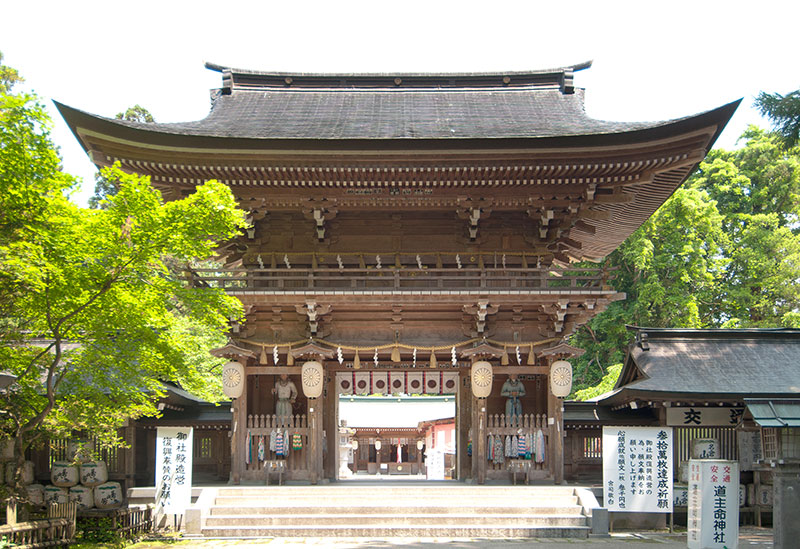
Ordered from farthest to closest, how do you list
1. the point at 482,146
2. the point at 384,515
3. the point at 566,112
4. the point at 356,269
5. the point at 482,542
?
the point at 566,112 → the point at 356,269 → the point at 482,146 → the point at 384,515 → the point at 482,542

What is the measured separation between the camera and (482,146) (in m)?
14.8

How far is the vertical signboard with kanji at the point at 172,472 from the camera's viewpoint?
13500mm

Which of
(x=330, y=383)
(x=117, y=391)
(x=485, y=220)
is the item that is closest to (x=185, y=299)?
(x=117, y=391)

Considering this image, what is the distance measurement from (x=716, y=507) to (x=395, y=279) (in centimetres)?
719

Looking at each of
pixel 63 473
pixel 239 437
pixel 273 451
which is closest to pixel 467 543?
pixel 273 451

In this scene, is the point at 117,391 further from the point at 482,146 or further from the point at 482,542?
the point at 482,146

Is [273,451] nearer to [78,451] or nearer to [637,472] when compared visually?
[78,451]

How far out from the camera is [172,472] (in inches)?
534

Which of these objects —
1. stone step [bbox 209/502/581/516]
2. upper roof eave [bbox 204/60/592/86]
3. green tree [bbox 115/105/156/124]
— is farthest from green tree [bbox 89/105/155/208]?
stone step [bbox 209/502/581/516]

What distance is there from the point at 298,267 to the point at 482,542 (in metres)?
7.13

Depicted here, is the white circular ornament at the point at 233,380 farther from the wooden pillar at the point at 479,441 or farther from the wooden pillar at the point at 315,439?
the wooden pillar at the point at 479,441

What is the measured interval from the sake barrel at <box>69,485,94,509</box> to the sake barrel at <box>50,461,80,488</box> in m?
0.17

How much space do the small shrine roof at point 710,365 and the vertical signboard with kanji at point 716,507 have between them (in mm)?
4566

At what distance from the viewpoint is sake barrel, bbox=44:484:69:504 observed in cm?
1530
